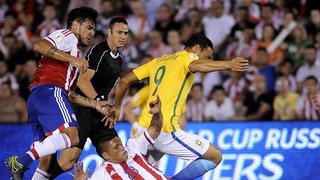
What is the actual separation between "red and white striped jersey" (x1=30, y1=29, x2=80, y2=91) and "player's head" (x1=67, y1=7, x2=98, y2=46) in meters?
0.23

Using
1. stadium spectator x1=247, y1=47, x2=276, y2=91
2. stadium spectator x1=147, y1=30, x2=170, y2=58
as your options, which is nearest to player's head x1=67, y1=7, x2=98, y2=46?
stadium spectator x1=247, y1=47, x2=276, y2=91

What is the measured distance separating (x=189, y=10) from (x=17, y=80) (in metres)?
3.61

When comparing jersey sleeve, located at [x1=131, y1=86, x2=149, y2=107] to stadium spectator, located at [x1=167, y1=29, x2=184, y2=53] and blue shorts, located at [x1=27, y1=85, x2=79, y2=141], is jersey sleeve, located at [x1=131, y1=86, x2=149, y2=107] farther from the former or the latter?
blue shorts, located at [x1=27, y1=85, x2=79, y2=141]

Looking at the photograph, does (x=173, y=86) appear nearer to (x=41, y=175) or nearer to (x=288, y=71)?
(x=41, y=175)

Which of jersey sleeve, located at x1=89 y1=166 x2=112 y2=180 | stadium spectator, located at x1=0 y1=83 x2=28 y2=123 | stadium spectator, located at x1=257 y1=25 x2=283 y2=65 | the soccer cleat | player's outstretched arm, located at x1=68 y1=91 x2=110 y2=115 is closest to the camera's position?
jersey sleeve, located at x1=89 y1=166 x2=112 y2=180

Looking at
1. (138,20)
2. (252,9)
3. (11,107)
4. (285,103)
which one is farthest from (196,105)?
(11,107)

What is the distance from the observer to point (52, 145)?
9.82 metres

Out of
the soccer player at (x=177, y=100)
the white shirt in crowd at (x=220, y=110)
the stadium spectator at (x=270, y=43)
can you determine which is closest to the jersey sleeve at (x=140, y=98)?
the white shirt in crowd at (x=220, y=110)

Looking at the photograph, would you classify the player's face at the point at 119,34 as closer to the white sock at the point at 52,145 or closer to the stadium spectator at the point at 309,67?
the white sock at the point at 52,145

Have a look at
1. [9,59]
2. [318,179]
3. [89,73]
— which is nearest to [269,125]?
[318,179]

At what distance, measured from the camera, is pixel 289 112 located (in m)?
15.0

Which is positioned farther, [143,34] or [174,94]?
[143,34]

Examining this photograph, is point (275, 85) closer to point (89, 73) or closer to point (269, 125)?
point (269, 125)

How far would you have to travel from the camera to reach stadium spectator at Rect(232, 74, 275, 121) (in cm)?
1516
